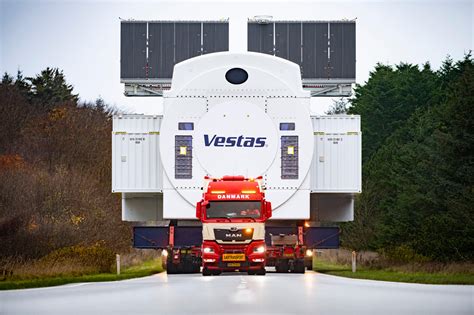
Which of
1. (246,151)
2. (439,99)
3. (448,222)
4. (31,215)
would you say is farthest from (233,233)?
(439,99)

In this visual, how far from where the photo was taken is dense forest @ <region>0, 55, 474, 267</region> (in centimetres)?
4622

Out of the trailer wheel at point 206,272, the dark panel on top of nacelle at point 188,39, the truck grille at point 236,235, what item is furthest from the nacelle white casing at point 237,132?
the dark panel on top of nacelle at point 188,39

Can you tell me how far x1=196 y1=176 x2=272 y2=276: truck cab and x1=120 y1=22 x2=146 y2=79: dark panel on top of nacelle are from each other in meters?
14.9

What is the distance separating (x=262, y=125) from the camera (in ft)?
135

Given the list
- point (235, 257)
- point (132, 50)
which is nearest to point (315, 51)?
point (132, 50)

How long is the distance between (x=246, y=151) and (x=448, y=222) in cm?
984

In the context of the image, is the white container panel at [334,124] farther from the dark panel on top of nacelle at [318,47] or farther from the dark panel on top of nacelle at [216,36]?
the dark panel on top of nacelle at [216,36]

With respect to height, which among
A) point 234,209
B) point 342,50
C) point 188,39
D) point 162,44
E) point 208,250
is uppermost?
point 188,39

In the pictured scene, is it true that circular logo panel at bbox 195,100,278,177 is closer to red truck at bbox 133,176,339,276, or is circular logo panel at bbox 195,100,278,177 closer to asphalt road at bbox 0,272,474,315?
red truck at bbox 133,176,339,276

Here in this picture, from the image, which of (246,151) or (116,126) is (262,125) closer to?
(246,151)

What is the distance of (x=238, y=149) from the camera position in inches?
1615

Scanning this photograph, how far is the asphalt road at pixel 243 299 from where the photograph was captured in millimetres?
20234

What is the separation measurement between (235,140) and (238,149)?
35 centimetres

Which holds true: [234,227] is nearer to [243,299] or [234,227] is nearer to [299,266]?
[299,266]
